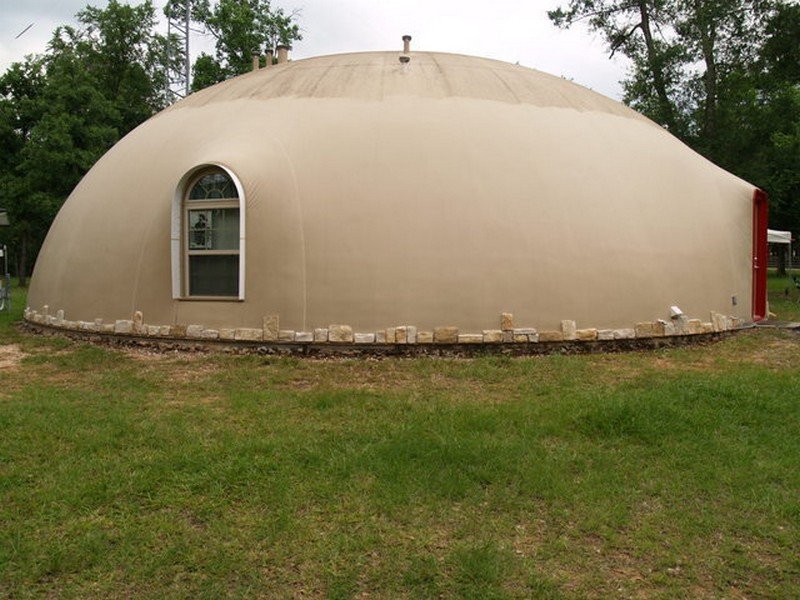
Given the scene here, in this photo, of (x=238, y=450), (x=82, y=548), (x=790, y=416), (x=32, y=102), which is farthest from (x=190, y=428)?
(x=32, y=102)

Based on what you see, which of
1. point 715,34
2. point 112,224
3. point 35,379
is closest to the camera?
point 35,379

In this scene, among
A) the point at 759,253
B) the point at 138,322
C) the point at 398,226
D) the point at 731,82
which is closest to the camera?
the point at 398,226

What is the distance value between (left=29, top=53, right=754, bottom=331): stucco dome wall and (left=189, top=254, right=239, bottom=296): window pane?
218 millimetres

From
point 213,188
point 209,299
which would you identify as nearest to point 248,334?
point 209,299

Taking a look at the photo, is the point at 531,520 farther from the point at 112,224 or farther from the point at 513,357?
the point at 112,224

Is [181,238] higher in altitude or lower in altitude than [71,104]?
lower

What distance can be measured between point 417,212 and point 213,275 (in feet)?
9.20

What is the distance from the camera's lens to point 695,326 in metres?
9.02

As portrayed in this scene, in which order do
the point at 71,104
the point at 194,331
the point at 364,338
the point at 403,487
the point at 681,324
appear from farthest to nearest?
1. the point at 71,104
2. the point at 681,324
3. the point at 194,331
4. the point at 364,338
5. the point at 403,487

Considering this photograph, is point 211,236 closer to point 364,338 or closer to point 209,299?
point 209,299

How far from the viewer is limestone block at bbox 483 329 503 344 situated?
797 cm

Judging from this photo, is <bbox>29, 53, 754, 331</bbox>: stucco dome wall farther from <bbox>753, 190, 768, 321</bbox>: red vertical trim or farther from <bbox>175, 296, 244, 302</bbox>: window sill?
<bbox>753, 190, 768, 321</bbox>: red vertical trim

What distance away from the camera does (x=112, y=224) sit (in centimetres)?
923

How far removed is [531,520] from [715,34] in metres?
19.8
